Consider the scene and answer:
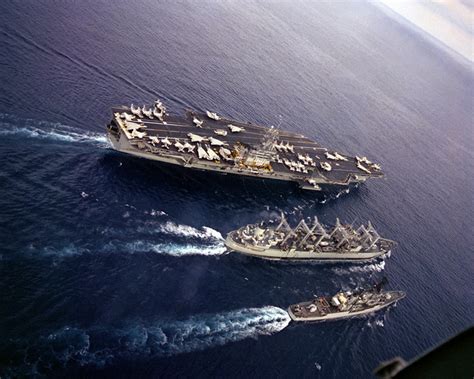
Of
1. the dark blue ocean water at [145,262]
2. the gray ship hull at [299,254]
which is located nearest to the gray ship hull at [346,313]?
the dark blue ocean water at [145,262]

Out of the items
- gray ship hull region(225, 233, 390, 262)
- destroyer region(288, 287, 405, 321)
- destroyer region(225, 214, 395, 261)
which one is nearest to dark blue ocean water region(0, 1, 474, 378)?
gray ship hull region(225, 233, 390, 262)

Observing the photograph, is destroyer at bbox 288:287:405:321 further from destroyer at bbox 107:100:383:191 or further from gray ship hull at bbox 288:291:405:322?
destroyer at bbox 107:100:383:191

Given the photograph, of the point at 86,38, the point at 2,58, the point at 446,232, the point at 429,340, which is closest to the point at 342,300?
the point at 429,340

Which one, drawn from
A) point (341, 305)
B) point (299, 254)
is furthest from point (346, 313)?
point (299, 254)

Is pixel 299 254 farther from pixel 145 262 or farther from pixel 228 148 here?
pixel 228 148

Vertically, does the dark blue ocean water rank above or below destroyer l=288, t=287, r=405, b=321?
below

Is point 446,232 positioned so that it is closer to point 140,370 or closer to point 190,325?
point 190,325

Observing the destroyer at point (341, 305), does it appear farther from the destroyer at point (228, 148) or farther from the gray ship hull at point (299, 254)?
the destroyer at point (228, 148)
